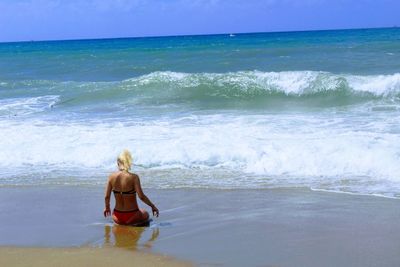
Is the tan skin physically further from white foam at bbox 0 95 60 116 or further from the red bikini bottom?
white foam at bbox 0 95 60 116

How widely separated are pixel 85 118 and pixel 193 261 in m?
9.82

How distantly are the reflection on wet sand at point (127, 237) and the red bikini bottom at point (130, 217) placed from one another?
0.19 ft

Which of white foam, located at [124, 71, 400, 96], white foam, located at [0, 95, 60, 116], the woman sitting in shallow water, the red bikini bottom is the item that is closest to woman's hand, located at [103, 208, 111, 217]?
the woman sitting in shallow water

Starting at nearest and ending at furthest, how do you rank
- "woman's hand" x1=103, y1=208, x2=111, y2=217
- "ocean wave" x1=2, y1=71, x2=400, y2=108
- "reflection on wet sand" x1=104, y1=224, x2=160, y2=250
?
"reflection on wet sand" x1=104, y1=224, x2=160, y2=250, "woman's hand" x1=103, y1=208, x2=111, y2=217, "ocean wave" x1=2, y1=71, x2=400, y2=108

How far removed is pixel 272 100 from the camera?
17312mm

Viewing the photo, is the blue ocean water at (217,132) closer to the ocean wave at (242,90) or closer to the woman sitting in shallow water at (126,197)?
the ocean wave at (242,90)

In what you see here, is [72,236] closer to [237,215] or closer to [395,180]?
[237,215]

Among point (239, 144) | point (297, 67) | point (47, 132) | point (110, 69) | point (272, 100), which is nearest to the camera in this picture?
point (239, 144)

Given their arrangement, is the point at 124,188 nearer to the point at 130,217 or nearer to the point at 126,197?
the point at 126,197

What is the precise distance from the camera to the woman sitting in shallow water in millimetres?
6543

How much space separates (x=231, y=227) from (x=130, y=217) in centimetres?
101

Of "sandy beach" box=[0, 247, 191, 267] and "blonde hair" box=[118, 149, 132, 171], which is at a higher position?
"blonde hair" box=[118, 149, 132, 171]

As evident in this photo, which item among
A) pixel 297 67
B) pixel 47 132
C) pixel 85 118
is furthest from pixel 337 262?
pixel 297 67

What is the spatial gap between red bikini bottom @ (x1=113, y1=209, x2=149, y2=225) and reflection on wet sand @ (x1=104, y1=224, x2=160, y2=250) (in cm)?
→ 6
